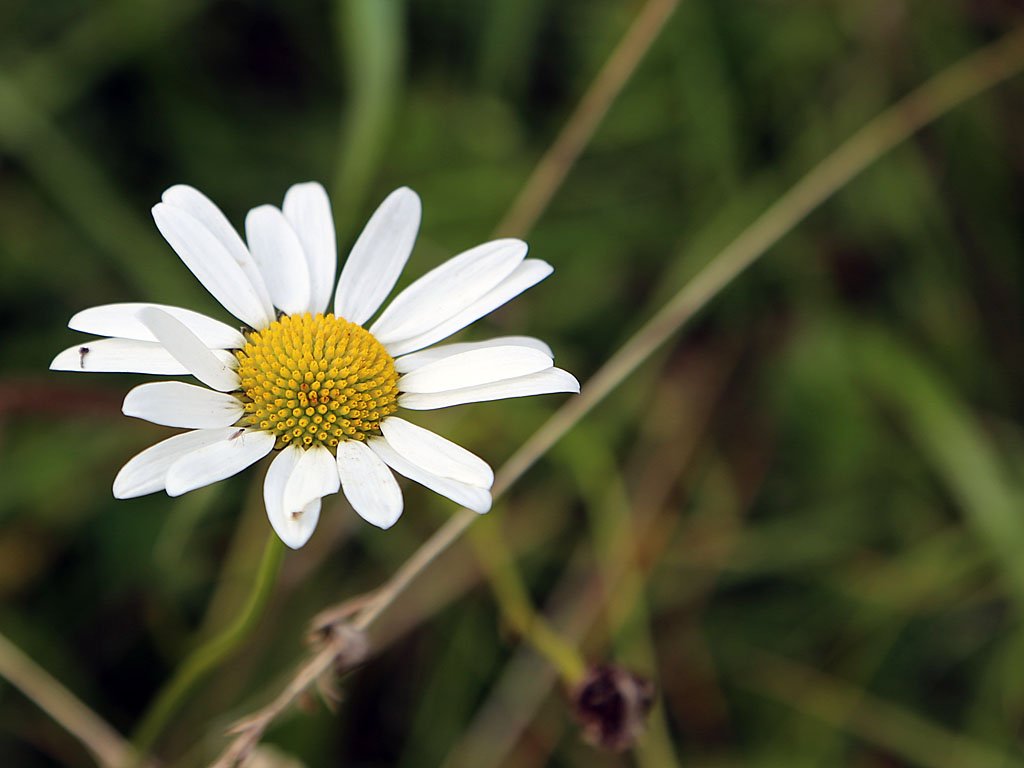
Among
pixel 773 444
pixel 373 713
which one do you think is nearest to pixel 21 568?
pixel 373 713

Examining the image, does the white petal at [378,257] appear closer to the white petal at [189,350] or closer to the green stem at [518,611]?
the white petal at [189,350]

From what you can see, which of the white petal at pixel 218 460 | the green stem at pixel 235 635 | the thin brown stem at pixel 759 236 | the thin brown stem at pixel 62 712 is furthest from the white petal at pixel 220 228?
the thin brown stem at pixel 62 712

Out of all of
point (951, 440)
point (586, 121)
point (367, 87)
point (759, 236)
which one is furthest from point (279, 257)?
point (951, 440)

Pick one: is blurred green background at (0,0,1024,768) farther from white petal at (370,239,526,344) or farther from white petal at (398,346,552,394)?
white petal at (398,346,552,394)

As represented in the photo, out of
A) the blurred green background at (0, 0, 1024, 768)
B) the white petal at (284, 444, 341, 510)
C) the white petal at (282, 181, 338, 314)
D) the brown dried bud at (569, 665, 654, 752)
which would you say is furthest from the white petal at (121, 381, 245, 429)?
the blurred green background at (0, 0, 1024, 768)

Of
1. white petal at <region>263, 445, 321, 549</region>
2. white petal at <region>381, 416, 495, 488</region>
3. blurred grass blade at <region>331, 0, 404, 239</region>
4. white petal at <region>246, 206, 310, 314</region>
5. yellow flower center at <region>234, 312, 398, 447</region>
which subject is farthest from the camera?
blurred grass blade at <region>331, 0, 404, 239</region>

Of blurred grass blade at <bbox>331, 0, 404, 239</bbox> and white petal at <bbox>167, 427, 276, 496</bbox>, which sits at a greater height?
blurred grass blade at <bbox>331, 0, 404, 239</bbox>
